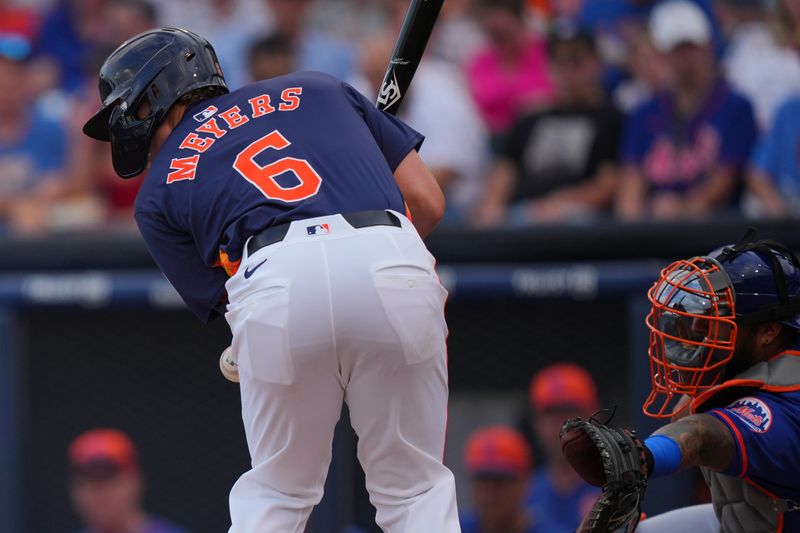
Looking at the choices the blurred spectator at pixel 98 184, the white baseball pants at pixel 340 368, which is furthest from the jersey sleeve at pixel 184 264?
the blurred spectator at pixel 98 184

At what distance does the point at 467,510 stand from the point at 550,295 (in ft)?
3.29

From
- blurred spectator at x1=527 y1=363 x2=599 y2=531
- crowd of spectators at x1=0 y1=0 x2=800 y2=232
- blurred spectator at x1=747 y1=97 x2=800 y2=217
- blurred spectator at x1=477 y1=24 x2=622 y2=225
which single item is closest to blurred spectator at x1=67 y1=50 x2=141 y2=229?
crowd of spectators at x1=0 y1=0 x2=800 y2=232

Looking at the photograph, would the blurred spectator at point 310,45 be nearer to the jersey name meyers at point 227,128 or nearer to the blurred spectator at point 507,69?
the blurred spectator at point 507,69

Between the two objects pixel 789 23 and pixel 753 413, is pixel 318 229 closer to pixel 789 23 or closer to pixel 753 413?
pixel 753 413

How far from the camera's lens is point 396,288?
9.56 feet

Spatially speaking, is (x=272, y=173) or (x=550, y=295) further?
(x=550, y=295)

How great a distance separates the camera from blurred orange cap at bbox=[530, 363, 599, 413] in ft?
17.4

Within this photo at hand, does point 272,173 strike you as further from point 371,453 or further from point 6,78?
point 6,78

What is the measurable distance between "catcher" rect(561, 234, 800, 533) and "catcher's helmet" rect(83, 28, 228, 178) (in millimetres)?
1318

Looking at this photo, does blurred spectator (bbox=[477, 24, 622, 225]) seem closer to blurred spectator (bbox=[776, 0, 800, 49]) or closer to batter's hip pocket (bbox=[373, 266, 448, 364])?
blurred spectator (bbox=[776, 0, 800, 49])

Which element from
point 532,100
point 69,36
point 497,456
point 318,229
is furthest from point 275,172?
point 69,36

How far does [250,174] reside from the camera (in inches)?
121

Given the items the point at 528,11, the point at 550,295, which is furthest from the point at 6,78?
the point at 550,295

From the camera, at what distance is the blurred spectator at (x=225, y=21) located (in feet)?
23.3
